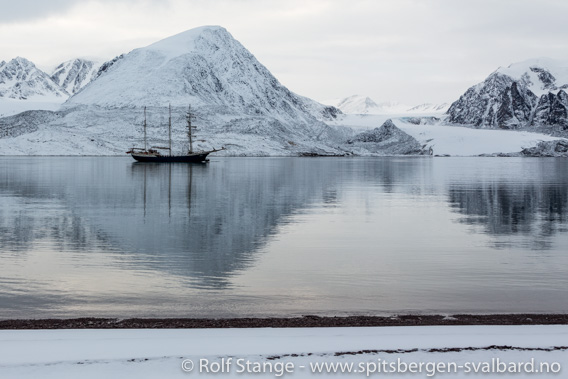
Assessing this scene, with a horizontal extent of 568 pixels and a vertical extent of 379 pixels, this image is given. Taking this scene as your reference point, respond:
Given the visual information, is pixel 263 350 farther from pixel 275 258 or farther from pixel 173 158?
pixel 173 158

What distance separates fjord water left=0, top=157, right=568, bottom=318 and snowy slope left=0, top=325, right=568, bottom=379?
3.06 metres

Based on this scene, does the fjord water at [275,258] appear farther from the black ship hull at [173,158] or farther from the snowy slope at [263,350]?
the black ship hull at [173,158]

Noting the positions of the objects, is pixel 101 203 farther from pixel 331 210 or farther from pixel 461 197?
pixel 461 197

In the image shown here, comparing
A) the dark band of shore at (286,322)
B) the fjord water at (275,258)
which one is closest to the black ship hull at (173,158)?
the fjord water at (275,258)

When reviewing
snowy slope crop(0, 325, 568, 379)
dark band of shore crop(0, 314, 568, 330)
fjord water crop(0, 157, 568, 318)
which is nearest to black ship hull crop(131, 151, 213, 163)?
fjord water crop(0, 157, 568, 318)

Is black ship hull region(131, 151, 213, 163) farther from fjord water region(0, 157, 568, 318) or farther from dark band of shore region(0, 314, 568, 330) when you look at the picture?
dark band of shore region(0, 314, 568, 330)

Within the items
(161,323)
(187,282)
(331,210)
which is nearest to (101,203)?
(331,210)

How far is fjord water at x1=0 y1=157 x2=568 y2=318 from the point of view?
14.4 m

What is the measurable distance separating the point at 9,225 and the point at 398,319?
19.9 meters

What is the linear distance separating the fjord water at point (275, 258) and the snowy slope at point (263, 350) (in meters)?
3.06

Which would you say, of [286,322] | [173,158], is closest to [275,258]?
[286,322]

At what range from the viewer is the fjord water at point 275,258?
14.4 metres

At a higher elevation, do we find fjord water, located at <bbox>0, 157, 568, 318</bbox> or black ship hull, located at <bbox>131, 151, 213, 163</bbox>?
black ship hull, located at <bbox>131, 151, 213, 163</bbox>

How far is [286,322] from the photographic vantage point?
479 inches
